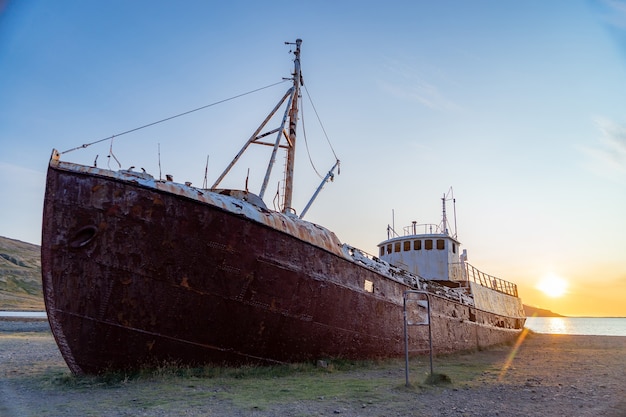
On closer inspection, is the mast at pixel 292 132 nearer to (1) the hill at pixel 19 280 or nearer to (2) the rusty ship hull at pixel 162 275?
(2) the rusty ship hull at pixel 162 275

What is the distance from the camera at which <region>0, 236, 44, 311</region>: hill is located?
194 ft

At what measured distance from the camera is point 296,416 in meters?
5.40

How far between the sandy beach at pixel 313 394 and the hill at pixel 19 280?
59049 millimetres

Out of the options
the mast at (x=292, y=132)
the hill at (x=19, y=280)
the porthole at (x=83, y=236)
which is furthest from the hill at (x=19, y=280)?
the porthole at (x=83, y=236)

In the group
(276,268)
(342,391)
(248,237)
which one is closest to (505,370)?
(342,391)

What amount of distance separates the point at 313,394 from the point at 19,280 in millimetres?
82033

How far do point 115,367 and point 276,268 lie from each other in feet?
10.9

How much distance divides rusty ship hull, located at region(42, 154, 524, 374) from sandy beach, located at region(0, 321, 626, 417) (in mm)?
563

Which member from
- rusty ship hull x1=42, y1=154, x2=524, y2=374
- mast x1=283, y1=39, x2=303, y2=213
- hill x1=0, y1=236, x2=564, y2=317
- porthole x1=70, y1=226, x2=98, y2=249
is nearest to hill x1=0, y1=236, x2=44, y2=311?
hill x1=0, y1=236, x2=564, y2=317

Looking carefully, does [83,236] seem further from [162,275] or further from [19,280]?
[19,280]

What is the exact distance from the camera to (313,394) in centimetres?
675

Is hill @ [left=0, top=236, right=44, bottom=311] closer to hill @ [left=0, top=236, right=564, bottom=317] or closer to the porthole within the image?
hill @ [left=0, top=236, right=564, bottom=317]

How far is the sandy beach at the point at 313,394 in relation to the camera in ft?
18.7

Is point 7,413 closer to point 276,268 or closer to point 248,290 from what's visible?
point 248,290
